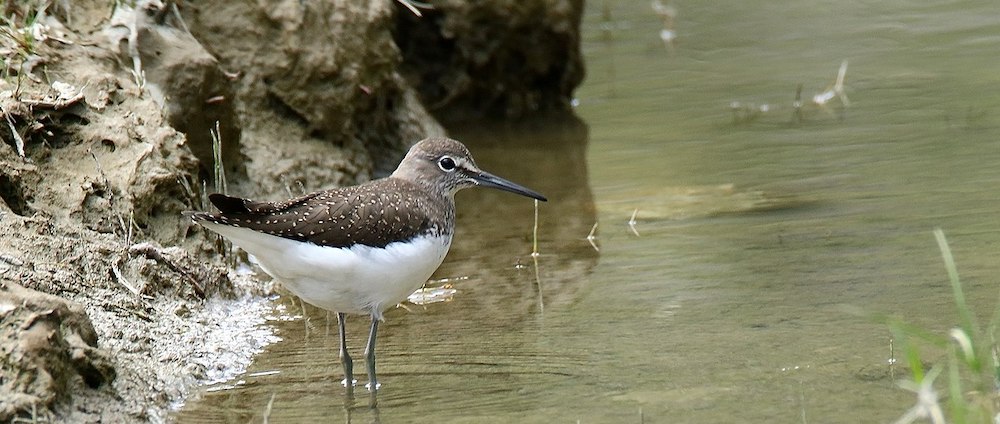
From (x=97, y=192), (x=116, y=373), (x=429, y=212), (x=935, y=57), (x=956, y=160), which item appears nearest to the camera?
(x=116, y=373)

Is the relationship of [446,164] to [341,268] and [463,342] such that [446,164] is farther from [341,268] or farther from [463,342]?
[341,268]

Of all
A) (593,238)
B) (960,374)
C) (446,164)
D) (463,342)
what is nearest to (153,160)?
(446,164)

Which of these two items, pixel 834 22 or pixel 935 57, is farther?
pixel 834 22

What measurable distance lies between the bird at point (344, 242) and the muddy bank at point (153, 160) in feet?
2.21

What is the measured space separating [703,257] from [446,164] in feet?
6.12

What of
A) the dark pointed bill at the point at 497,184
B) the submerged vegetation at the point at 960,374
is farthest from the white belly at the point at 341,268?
the submerged vegetation at the point at 960,374

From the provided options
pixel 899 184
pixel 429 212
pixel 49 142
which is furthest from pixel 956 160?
pixel 49 142

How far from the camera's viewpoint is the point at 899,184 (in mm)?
9086

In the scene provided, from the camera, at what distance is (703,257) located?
7.82 m

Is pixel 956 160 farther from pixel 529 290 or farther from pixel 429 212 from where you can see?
pixel 429 212

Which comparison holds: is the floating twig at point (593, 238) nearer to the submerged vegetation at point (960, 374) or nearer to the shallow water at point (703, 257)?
the shallow water at point (703, 257)

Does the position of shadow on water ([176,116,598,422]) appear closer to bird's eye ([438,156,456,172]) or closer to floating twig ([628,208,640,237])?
floating twig ([628,208,640,237])

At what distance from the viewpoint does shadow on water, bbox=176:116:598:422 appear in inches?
223

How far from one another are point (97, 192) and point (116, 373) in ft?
5.35
